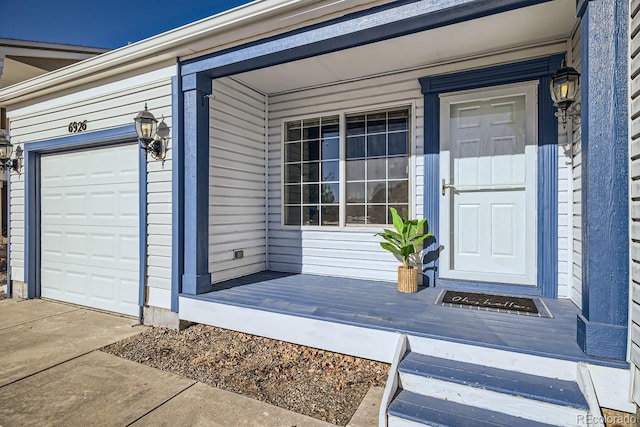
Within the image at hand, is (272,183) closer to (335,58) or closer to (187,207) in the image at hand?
(187,207)

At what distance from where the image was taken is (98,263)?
4172mm

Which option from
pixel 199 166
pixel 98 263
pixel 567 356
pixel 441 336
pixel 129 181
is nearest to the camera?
pixel 567 356

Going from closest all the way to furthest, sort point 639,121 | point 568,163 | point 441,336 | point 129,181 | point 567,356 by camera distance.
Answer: point 639,121, point 567,356, point 441,336, point 568,163, point 129,181

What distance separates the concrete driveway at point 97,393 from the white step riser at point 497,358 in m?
0.61

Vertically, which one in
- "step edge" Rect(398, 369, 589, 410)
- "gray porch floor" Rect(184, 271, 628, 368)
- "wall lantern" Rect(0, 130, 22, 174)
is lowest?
"step edge" Rect(398, 369, 589, 410)

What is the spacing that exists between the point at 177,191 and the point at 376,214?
2.16 meters

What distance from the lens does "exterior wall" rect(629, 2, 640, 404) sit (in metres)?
1.75

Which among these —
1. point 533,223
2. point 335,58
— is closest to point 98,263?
point 335,58

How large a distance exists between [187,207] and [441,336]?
8.35 ft

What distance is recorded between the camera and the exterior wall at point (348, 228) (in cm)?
347

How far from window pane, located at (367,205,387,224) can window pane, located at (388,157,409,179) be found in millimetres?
379

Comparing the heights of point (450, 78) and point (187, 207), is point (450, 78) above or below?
above

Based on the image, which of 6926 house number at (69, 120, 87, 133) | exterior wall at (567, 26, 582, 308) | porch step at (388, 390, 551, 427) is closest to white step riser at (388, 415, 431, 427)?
porch step at (388, 390, 551, 427)

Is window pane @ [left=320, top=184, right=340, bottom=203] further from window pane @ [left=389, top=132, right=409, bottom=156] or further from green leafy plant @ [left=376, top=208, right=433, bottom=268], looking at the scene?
green leafy plant @ [left=376, top=208, right=433, bottom=268]
